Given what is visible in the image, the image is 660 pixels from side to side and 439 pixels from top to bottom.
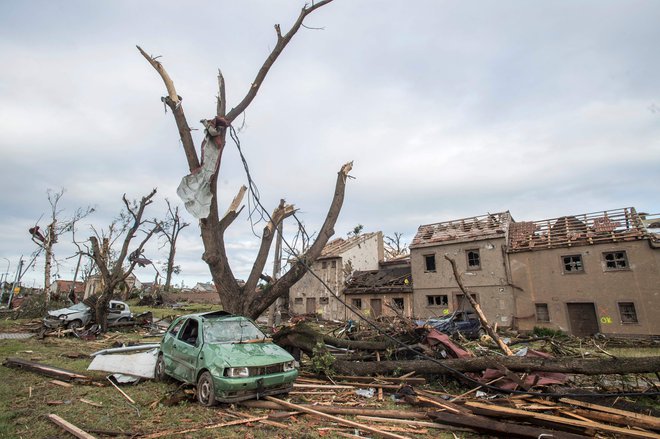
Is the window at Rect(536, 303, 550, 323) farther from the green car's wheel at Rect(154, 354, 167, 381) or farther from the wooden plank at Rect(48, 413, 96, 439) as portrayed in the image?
the wooden plank at Rect(48, 413, 96, 439)

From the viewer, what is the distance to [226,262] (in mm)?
8430

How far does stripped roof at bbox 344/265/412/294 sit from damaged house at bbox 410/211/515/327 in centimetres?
135

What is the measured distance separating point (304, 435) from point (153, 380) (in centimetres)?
508

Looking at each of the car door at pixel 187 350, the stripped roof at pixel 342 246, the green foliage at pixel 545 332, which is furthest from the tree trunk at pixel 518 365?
the stripped roof at pixel 342 246

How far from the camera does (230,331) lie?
7.34m

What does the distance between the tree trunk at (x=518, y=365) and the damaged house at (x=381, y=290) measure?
1780 centimetres

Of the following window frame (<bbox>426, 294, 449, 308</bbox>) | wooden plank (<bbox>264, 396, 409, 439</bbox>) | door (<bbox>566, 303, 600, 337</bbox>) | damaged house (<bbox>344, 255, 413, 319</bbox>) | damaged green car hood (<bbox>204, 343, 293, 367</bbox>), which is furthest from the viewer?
damaged house (<bbox>344, 255, 413, 319</bbox>)

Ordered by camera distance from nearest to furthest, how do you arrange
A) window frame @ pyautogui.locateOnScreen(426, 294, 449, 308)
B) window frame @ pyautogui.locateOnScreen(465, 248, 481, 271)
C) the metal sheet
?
1. the metal sheet
2. window frame @ pyautogui.locateOnScreen(465, 248, 481, 271)
3. window frame @ pyautogui.locateOnScreen(426, 294, 449, 308)

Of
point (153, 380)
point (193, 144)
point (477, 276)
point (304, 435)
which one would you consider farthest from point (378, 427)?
point (477, 276)

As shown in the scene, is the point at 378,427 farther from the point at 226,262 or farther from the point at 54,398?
the point at 54,398

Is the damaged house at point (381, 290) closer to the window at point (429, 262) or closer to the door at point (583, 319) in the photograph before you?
the window at point (429, 262)

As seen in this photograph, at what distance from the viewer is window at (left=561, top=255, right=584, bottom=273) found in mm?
20469

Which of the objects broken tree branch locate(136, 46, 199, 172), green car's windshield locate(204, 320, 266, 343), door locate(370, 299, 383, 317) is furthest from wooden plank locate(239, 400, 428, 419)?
door locate(370, 299, 383, 317)

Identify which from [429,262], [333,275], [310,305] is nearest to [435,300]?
[429,262]
